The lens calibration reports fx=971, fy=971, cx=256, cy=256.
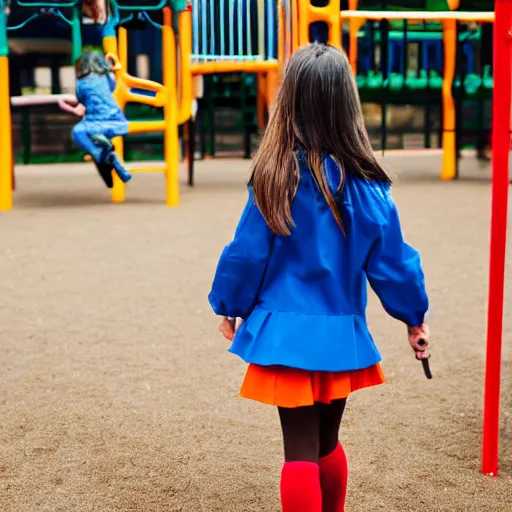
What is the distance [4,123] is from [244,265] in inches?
254

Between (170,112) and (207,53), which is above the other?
(207,53)

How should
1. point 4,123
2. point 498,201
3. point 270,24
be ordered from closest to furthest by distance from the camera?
Answer: point 498,201
point 4,123
point 270,24

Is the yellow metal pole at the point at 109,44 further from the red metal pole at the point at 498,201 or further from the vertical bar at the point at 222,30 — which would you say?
the red metal pole at the point at 498,201

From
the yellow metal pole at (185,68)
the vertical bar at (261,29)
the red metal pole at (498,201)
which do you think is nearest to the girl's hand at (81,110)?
the yellow metal pole at (185,68)

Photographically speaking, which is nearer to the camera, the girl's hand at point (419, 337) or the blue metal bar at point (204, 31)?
the girl's hand at point (419, 337)

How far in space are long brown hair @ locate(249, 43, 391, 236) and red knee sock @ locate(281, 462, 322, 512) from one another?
19.0 inches

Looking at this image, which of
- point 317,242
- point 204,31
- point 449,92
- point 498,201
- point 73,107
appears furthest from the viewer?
point 449,92

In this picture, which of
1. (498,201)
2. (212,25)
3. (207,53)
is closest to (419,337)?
(498,201)

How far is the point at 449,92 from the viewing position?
9688mm

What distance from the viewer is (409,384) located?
10.9 feet

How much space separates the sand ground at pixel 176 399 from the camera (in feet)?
8.07

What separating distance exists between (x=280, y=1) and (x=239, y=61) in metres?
0.71

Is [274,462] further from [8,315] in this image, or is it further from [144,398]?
[8,315]

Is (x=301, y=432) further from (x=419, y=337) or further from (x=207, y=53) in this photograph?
(x=207, y=53)
